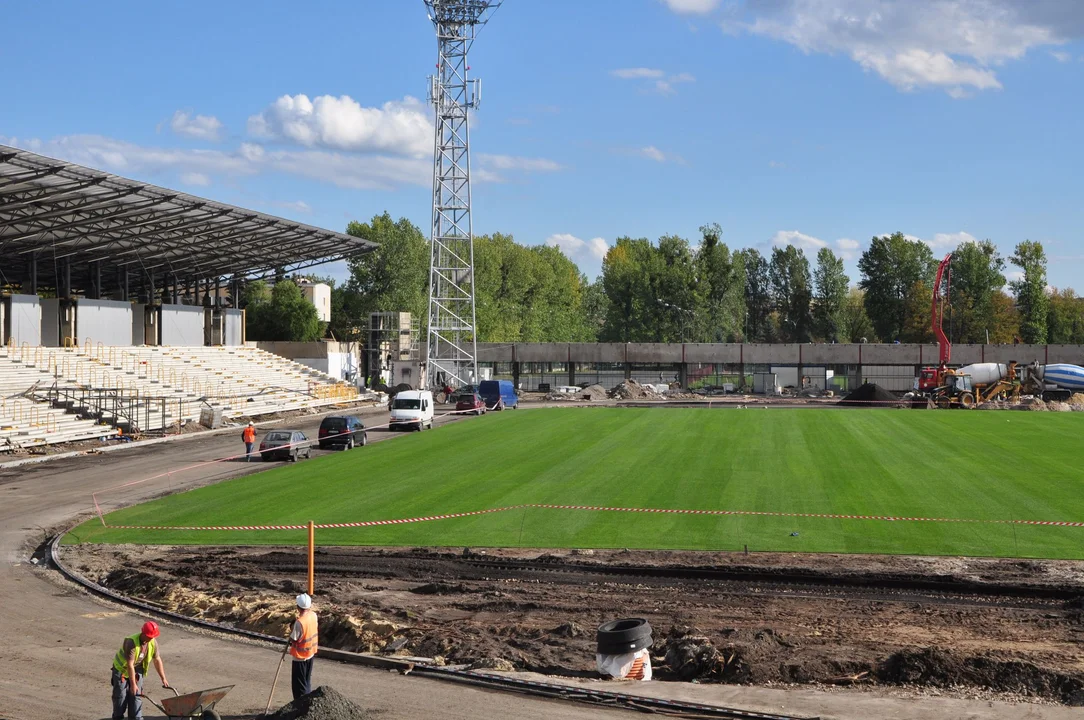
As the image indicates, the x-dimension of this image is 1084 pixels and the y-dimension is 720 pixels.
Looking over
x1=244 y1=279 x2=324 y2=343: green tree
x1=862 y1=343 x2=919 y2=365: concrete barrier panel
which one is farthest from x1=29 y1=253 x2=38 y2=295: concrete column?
x1=862 y1=343 x2=919 y2=365: concrete barrier panel

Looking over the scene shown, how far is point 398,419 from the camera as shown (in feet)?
176

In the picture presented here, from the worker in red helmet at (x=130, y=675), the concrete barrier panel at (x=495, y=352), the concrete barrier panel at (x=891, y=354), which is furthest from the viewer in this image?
the concrete barrier panel at (x=495, y=352)

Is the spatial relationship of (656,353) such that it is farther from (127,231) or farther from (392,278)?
(127,231)

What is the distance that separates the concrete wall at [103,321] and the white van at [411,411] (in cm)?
2877

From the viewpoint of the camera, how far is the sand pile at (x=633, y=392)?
88750 mm

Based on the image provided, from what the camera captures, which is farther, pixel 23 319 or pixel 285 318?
pixel 285 318

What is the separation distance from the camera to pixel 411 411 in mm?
54094

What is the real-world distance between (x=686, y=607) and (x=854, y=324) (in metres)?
131

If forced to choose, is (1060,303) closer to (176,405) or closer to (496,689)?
(176,405)

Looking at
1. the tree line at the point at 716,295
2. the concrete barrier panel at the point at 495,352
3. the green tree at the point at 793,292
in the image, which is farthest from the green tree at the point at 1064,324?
the concrete barrier panel at the point at 495,352

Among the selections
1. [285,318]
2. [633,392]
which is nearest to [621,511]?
[633,392]

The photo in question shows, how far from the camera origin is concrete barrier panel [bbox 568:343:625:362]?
9975 cm

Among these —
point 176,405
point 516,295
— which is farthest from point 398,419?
point 516,295

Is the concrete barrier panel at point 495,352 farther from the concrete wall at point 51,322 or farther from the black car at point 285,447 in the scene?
the black car at point 285,447
